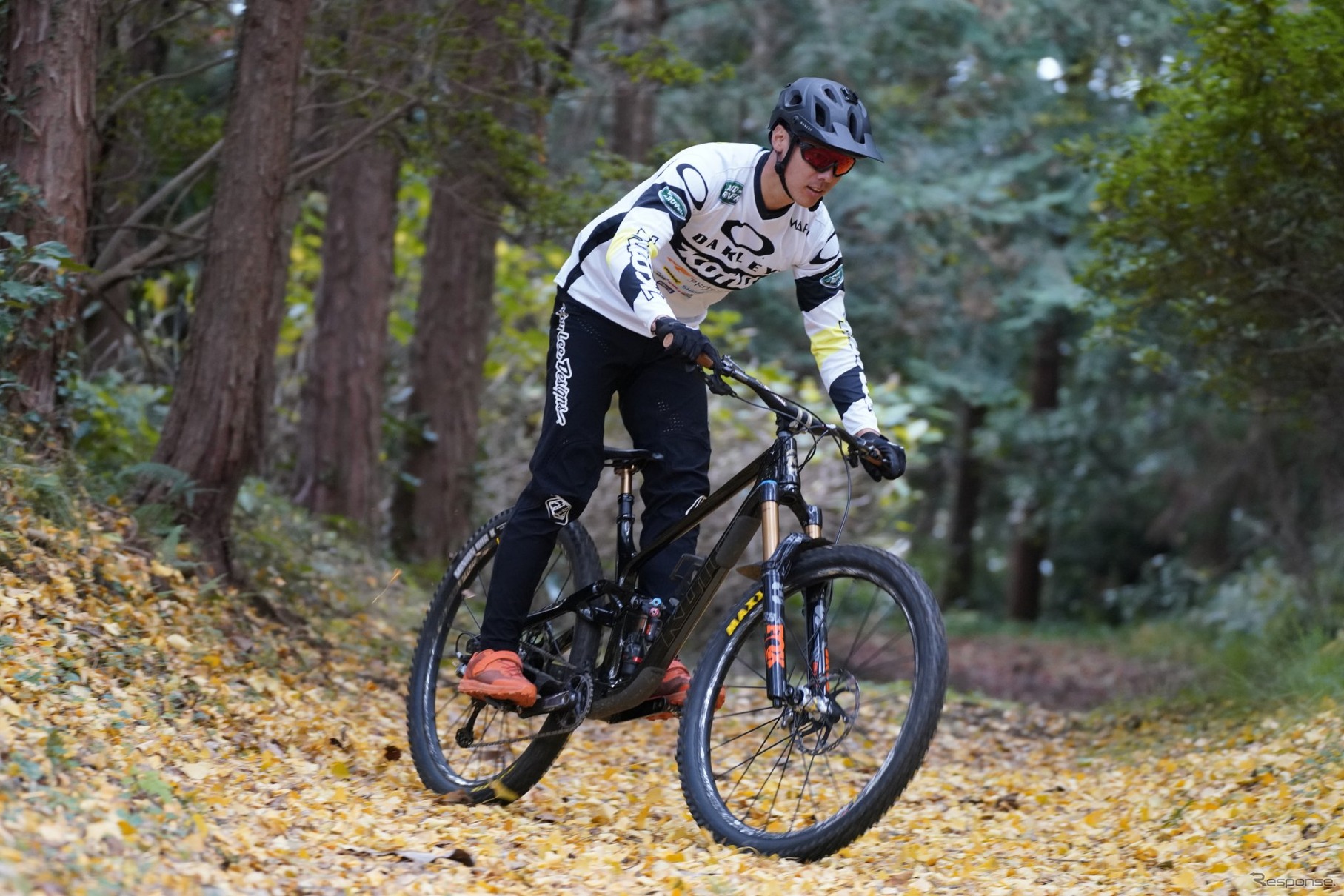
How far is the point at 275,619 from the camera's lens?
675cm

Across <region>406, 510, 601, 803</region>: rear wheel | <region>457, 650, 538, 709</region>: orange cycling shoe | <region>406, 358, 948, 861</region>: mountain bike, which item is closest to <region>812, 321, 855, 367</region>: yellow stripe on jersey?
<region>406, 358, 948, 861</region>: mountain bike

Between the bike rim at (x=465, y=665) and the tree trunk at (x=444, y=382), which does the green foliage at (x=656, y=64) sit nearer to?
the tree trunk at (x=444, y=382)

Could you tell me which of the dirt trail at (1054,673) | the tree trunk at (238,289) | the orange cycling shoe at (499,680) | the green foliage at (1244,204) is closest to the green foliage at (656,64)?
the tree trunk at (238,289)

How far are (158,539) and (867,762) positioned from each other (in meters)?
3.60

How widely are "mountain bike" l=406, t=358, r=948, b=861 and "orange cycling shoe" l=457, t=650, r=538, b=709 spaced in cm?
8

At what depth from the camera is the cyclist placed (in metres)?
4.32

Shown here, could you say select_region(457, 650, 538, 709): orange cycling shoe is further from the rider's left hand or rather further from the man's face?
the man's face

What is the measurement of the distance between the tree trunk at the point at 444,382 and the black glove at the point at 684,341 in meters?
6.41

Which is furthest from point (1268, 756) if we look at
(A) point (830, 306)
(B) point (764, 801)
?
(A) point (830, 306)

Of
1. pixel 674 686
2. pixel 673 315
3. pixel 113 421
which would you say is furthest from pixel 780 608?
pixel 113 421

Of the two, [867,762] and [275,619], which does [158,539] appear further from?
[867,762]

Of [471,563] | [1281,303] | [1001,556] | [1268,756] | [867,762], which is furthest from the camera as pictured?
[1001,556]

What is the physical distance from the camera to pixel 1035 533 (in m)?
23.1

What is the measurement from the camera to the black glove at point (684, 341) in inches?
156
